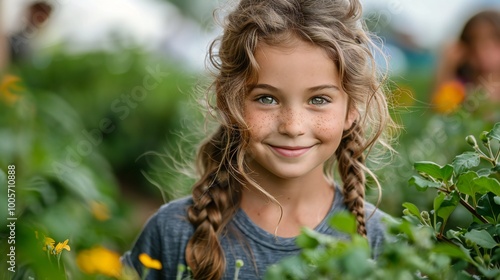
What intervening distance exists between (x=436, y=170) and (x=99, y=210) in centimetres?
265

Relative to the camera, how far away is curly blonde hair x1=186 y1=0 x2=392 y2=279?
209 cm

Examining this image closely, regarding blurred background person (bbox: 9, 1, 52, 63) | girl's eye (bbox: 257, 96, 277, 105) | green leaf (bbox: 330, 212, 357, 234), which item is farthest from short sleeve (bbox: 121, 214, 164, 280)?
blurred background person (bbox: 9, 1, 52, 63)

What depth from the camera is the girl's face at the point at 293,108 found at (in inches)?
79.0

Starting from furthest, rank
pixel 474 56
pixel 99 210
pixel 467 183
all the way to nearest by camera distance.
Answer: pixel 474 56
pixel 99 210
pixel 467 183

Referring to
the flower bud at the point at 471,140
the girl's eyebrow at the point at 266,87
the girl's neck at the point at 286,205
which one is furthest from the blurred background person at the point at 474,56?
the flower bud at the point at 471,140

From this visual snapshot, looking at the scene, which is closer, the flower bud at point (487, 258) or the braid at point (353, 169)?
the flower bud at point (487, 258)

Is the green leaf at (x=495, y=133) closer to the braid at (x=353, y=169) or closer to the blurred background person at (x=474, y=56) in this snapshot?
the braid at (x=353, y=169)

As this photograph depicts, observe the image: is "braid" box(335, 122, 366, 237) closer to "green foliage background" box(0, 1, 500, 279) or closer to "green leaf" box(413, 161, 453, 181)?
"green foliage background" box(0, 1, 500, 279)

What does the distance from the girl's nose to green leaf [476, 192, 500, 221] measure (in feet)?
1.92

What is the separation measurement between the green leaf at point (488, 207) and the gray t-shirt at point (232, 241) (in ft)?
2.31

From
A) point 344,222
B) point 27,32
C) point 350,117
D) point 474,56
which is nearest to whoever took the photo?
point 344,222

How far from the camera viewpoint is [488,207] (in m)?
1.51

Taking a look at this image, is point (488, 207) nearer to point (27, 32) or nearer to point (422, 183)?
point (422, 183)

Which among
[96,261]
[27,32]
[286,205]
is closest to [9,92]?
[96,261]
